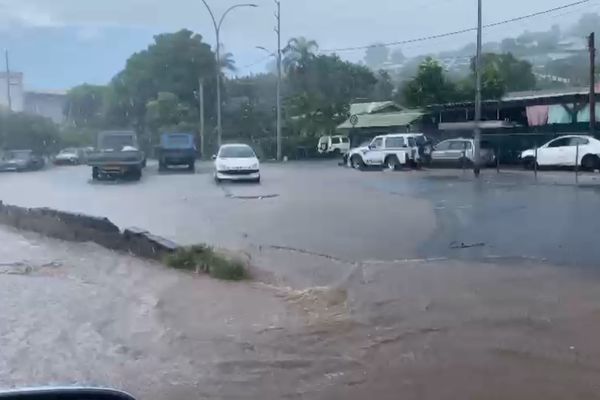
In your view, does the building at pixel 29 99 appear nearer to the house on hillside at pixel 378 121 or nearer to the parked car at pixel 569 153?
the house on hillside at pixel 378 121

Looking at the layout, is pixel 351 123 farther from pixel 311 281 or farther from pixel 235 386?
pixel 235 386

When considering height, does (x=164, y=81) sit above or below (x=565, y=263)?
above

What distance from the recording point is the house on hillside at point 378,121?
1837 inches

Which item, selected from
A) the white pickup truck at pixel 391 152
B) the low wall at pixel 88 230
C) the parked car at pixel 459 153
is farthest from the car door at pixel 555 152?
the low wall at pixel 88 230

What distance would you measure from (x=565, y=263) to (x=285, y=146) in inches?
1675

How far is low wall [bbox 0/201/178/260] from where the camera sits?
13352 mm

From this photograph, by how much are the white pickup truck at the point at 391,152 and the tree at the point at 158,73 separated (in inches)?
427

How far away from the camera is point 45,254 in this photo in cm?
1405

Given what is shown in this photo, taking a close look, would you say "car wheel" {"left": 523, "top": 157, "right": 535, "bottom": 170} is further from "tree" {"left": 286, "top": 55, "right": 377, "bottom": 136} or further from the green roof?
"tree" {"left": 286, "top": 55, "right": 377, "bottom": 136}

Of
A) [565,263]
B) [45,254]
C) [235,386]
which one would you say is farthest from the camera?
[45,254]

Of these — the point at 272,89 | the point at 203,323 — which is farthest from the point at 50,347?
the point at 272,89

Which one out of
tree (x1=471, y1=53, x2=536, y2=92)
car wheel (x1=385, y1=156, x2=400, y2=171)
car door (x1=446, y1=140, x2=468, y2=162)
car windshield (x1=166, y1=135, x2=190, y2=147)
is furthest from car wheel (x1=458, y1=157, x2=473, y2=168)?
tree (x1=471, y1=53, x2=536, y2=92)

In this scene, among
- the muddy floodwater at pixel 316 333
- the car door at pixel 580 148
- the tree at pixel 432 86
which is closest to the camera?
the muddy floodwater at pixel 316 333

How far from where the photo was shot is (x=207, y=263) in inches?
475
